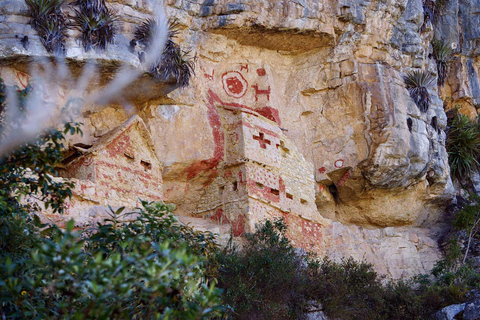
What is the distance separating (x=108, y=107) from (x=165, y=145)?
1628 millimetres

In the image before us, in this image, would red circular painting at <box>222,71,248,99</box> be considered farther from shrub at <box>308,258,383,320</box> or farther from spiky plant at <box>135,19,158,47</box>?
shrub at <box>308,258,383,320</box>

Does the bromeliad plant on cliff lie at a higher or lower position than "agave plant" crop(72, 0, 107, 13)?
lower

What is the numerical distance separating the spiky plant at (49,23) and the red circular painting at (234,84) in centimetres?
524

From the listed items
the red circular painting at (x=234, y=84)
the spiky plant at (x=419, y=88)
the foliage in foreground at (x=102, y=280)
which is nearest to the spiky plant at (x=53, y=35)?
the red circular painting at (x=234, y=84)

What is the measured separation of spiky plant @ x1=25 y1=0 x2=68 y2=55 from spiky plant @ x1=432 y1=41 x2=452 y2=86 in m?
13.8

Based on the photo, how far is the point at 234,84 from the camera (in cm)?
2073

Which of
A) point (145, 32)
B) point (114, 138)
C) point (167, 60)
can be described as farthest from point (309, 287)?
point (145, 32)

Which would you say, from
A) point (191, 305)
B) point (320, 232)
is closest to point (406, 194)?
point (320, 232)

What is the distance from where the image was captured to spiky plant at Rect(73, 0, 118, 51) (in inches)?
664

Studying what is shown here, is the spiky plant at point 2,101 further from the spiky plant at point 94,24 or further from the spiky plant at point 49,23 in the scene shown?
the spiky plant at point 94,24

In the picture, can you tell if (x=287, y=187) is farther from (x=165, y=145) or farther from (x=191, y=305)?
(x=191, y=305)

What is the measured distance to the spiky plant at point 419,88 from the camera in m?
22.5

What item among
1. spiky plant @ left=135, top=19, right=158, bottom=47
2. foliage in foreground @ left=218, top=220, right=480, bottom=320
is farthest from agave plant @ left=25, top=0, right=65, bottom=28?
foliage in foreground @ left=218, top=220, right=480, bottom=320

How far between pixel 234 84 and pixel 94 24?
4.94 m
